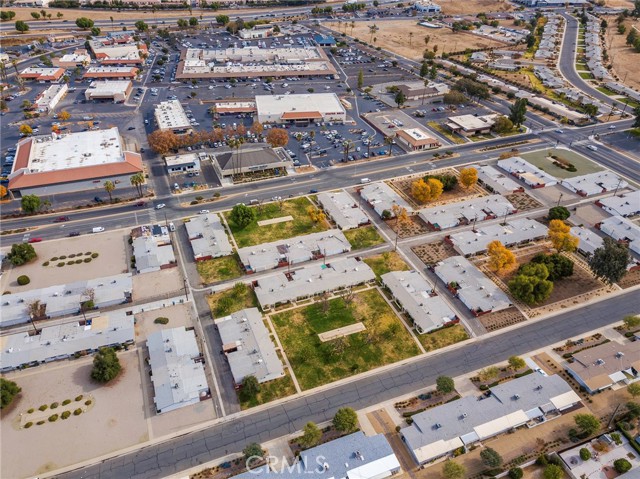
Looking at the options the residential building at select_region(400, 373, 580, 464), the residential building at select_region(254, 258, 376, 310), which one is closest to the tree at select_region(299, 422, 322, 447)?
the residential building at select_region(400, 373, 580, 464)

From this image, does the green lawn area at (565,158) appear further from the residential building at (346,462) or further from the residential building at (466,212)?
the residential building at (346,462)

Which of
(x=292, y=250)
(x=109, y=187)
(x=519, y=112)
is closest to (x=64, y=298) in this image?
(x=109, y=187)

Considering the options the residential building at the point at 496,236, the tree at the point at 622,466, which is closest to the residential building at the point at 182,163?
the residential building at the point at 496,236

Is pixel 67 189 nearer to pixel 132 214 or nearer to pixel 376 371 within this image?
pixel 132 214

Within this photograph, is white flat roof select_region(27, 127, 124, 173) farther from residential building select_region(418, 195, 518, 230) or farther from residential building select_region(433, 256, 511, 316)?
residential building select_region(433, 256, 511, 316)

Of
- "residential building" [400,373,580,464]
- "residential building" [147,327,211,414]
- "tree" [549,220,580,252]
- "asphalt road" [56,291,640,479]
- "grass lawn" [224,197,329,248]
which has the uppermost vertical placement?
"tree" [549,220,580,252]

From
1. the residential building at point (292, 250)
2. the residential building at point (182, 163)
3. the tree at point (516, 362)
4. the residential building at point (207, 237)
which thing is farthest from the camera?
the residential building at point (182, 163)

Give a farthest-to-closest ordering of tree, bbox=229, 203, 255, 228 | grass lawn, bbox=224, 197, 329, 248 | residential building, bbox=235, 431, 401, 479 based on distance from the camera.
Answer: tree, bbox=229, 203, 255, 228, grass lawn, bbox=224, 197, 329, 248, residential building, bbox=235, 431, 401, 479
